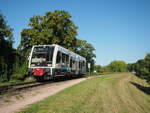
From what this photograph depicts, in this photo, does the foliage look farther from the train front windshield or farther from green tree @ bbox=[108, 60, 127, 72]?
green tree @ bbox=[108, 60, 127, 72]

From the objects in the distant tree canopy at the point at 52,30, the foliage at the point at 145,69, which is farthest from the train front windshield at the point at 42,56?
the foliage at the point at 145,69

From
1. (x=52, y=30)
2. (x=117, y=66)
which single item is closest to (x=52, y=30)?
(x=52, y=30)

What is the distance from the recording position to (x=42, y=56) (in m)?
18.1

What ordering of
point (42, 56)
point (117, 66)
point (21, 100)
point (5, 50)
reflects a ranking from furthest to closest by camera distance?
point (117, 66), point (5, 50), point (42, 56), point (21, 100)

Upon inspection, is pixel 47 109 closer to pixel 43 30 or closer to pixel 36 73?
pixel 36 73

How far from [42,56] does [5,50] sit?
20.9 ft

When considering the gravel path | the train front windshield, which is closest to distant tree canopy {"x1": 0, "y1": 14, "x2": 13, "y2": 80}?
the train front windshield

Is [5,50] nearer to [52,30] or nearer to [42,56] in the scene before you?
[42,56]

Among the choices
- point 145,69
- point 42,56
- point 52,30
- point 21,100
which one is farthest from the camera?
point 52,30

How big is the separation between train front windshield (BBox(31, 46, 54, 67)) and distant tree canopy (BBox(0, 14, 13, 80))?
12.8ft

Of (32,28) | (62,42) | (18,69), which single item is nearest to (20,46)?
(32,28)

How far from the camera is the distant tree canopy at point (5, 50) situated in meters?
19.9

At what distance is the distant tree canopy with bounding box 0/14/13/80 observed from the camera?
1994 cm

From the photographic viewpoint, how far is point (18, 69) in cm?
2130
